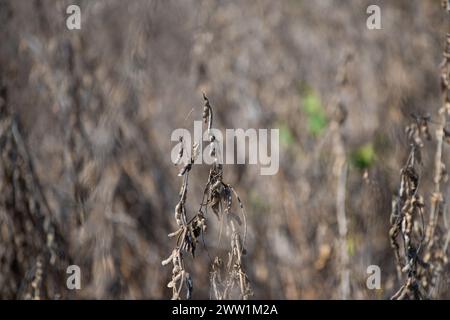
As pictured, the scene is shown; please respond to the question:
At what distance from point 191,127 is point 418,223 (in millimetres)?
1934

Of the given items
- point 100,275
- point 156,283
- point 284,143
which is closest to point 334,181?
point 284,143

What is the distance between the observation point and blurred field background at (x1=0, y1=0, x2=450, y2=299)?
9.36 ft

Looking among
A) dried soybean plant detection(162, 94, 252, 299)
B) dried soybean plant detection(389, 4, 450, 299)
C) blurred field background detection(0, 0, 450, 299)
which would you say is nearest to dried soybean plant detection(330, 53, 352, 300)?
blurred field background detection(0, 0, 450, 299)

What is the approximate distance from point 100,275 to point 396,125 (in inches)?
63.0

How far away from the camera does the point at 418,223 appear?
7.11 ft

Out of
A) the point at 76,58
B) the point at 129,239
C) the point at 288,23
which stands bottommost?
the point at 129,239

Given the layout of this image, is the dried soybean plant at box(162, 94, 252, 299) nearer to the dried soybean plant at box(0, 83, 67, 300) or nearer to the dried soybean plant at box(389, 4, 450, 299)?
the dried soybean plant at box(389, 4, 450, 299)

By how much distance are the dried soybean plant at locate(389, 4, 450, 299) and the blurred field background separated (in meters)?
0.26

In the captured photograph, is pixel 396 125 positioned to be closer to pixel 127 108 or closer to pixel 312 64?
pixel 312 64

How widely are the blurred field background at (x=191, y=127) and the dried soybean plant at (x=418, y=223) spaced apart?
0.26 meters

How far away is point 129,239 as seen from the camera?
128 inches
